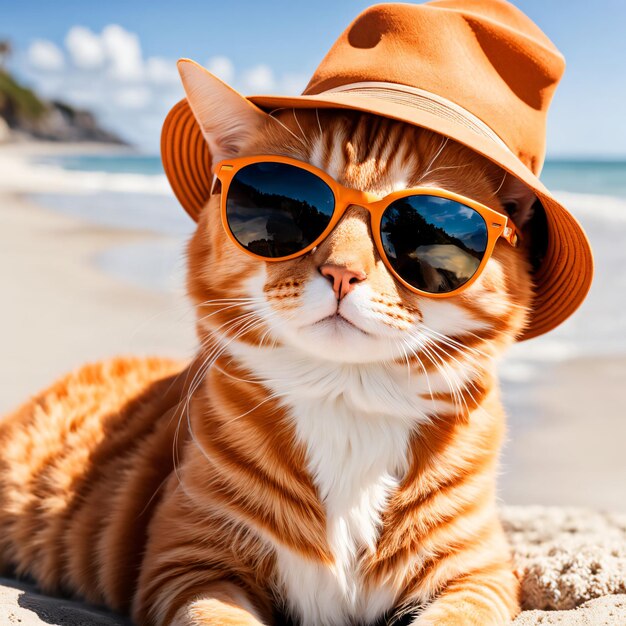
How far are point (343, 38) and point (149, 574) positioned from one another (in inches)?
50.4

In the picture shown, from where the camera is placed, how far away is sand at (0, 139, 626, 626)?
1.79m

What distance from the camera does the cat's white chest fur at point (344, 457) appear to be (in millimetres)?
1573

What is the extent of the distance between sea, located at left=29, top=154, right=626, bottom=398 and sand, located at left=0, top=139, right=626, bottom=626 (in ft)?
0.45

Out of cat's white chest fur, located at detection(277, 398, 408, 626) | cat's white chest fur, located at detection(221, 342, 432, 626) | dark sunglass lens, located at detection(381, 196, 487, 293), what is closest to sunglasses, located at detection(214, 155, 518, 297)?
dark sunglass lens, located at detection(381, 196, 487, 293)

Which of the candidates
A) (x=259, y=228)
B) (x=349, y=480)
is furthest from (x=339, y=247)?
(x=349, y=480)

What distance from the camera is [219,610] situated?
148 cm

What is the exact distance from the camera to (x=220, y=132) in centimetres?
172

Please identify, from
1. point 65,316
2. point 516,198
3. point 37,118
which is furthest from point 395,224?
point 37,118

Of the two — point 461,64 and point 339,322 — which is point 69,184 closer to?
point 461,64

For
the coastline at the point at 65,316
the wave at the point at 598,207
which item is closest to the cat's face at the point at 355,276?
the coastline at the point at 65,316

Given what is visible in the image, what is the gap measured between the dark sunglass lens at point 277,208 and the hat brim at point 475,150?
16 centimetres

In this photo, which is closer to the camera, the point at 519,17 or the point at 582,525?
the point at 519,17

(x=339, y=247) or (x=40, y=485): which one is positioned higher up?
(x=339, y=247)

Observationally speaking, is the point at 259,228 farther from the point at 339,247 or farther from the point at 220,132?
the point at 220,132
